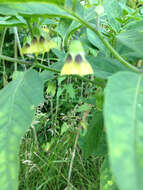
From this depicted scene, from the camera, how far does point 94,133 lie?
78 cm

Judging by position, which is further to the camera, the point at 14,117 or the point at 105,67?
the point at 105,67

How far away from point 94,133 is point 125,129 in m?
0.45

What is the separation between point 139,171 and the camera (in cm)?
30

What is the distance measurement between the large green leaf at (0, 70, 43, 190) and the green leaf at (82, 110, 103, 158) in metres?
0.24

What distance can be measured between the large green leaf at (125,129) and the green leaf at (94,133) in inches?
14.1

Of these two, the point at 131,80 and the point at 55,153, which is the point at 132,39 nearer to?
the point at 131,80

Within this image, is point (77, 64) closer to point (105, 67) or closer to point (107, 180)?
point (105, 67)

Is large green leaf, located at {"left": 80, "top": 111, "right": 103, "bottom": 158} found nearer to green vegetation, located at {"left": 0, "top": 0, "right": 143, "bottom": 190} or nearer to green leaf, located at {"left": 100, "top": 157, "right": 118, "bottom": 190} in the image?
green vegetation, located at {"left": 0, "top": 0, "right": 143, "bottom": 190}

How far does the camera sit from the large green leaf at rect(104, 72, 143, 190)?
289 millimetres

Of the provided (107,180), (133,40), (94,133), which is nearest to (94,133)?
(94,133)

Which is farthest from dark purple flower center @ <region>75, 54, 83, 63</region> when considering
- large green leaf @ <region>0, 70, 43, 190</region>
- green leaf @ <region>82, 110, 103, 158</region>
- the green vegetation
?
green leaf @ <region>82, 110, 103, 158</region>

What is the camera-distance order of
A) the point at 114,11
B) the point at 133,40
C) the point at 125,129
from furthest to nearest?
1. the point at 114,11
2. the point at 133,40
3. the point at 125,129

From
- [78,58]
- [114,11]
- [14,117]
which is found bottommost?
[14,117]

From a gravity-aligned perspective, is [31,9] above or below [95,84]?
above
